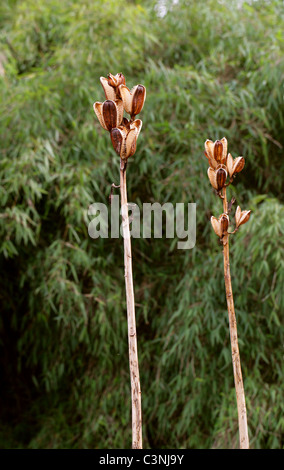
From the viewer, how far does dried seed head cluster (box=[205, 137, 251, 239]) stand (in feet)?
1.77

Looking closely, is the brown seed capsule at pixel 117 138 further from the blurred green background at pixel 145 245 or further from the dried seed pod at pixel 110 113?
the blurred green background at pixel 145 245

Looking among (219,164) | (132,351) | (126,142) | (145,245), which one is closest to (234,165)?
(219,164)

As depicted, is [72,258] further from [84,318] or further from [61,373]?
[61,373]

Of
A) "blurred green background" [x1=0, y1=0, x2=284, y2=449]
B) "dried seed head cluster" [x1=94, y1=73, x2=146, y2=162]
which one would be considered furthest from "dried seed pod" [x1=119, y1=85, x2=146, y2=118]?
"blurred green background" [x1=0, y1=0, x2=284, y2=449]

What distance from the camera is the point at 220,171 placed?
1.77ft

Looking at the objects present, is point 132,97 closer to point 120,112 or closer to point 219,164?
point 120,112

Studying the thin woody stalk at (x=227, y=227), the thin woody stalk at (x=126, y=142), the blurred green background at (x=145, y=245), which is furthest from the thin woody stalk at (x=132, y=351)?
the blurred green background at (x=145, y=245)

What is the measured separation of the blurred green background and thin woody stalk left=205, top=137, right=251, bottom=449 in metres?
0.76

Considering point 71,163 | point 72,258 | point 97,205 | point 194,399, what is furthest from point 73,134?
point 194,399

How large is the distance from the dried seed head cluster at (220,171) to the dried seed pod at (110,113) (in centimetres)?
11

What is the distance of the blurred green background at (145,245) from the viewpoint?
135 centimetres

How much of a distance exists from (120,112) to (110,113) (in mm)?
18

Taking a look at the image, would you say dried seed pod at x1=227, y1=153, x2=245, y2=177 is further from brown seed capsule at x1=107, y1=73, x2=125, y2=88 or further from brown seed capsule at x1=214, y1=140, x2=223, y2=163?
brown seed capsule at x1=107, y1=73, x2=125, y2=88

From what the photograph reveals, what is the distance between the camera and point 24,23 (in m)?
1.75
